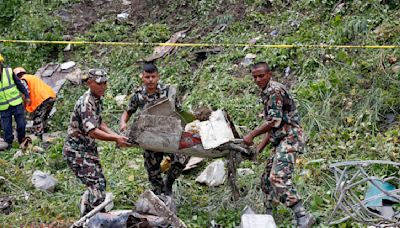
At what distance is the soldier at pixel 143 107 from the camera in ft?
19.2

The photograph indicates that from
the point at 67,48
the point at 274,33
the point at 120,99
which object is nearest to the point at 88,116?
the point at 120,99

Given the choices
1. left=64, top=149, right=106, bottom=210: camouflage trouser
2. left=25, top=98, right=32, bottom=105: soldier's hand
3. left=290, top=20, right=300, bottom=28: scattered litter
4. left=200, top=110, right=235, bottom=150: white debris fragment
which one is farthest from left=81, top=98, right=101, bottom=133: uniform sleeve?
left=290, top=20, right=300, bottom=28: scattered litter

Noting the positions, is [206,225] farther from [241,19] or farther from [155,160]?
[241,19]

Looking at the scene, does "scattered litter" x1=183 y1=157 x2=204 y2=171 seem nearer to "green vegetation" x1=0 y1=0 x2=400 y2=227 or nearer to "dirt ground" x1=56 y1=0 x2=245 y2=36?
"green vegetation" x1=0 y1=0 x2=400 y2=227

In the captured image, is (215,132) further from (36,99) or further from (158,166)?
(36,99)

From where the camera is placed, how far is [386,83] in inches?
301

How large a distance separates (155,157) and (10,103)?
316 cm

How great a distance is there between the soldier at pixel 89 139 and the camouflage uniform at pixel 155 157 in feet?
1.48

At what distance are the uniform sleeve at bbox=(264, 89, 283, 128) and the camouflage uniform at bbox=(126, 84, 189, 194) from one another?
38.0 inches

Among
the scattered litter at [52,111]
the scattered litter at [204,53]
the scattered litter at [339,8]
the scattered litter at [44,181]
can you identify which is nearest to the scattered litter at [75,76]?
the scattered litter at [52,111]

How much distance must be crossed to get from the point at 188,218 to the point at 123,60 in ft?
15.5

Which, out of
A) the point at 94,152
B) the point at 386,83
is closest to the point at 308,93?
the point at 386,83

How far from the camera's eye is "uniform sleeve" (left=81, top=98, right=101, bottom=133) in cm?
544

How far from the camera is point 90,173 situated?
5.75m
